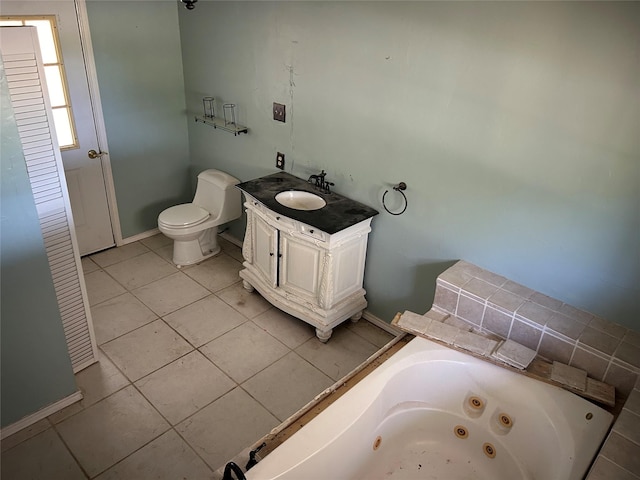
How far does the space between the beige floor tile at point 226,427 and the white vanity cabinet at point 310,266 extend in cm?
68

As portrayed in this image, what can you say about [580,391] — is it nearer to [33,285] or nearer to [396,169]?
[396,169]

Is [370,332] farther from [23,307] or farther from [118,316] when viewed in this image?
[23,307]

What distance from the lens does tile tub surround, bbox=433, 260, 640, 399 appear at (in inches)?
83.8

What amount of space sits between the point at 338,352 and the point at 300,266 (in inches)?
23.2

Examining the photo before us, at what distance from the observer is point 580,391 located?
6.86 ft

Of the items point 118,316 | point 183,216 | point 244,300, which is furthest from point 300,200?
point 118,316

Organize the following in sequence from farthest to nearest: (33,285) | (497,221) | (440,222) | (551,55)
Result: (440,222)
(497,221)
(33,285)
(551,55)

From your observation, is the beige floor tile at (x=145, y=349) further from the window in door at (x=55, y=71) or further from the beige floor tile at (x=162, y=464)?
the window in door at (x=55, y=71)

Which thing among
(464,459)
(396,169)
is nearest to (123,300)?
(396,169)

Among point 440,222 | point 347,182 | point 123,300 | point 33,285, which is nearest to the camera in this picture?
point 33,285

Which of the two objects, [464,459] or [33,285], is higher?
[33,285]

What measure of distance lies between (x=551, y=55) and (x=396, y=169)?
0.98 metres

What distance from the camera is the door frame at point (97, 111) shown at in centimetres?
332

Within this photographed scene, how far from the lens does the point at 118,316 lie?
325 cm
